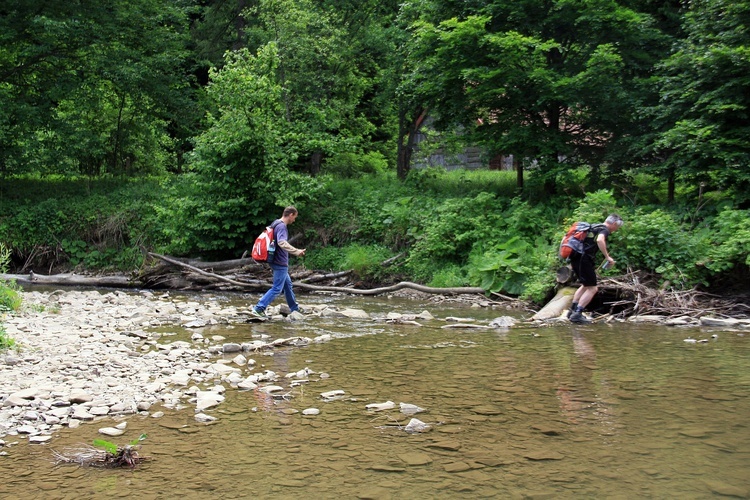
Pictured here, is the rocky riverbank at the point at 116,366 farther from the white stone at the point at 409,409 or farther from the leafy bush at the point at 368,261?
the leafy bush at the point at 368,261

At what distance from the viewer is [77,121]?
82.9 feet

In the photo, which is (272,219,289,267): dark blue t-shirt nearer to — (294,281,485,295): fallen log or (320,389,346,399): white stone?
(294,281,485,295): fallen log

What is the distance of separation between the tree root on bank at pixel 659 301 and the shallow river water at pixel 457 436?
345 cm

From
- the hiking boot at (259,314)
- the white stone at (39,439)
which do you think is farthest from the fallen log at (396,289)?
the white stone at (39,439)

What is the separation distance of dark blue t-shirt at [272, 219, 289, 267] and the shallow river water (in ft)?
11.3

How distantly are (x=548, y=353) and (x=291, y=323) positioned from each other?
477cm

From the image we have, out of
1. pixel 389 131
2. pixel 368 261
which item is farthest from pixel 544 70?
pixel 389 131

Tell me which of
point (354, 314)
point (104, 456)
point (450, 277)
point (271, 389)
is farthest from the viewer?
point (450, 277)

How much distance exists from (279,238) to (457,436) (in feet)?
23.1

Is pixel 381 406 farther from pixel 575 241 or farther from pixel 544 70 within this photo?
pixel 544 70

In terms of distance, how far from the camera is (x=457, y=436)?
18.4ft

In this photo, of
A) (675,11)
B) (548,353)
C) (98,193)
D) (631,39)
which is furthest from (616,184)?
(98,193)

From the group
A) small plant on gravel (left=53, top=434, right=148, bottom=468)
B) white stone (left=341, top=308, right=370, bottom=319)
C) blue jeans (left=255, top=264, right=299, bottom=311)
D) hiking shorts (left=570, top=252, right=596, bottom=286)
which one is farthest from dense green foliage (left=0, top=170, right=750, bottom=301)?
small plant on gravel (left=53, top=434, right=148, bottom=468)

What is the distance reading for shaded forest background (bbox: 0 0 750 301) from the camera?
14750 millimetres
